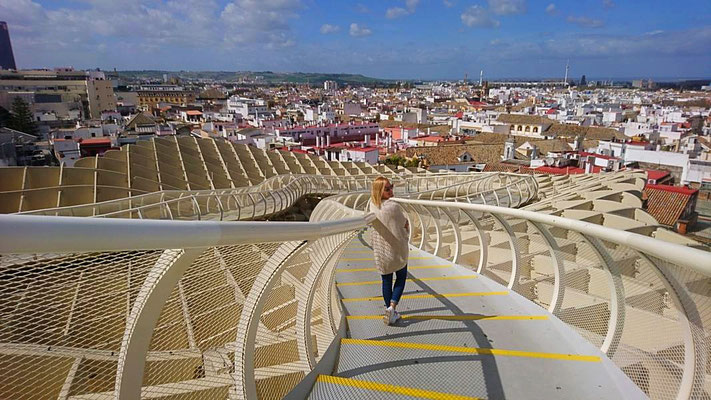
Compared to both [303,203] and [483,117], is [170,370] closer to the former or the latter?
[303,203]

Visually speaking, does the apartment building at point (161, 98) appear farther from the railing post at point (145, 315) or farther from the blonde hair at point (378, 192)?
the railing post at point (145, 315)

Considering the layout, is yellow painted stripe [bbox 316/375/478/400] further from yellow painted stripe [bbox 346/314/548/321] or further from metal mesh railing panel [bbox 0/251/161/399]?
metal mesh railing panel [bbox 0/251/161/399]

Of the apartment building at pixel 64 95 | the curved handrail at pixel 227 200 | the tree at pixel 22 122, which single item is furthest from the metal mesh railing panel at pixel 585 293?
Answer: the apartment building at pixel 64 95

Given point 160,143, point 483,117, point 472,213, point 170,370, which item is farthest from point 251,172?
point 483,117

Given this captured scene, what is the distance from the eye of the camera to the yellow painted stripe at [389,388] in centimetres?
220

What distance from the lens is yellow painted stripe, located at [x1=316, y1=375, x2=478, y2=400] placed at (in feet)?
7.22

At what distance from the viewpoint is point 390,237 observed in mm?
3330

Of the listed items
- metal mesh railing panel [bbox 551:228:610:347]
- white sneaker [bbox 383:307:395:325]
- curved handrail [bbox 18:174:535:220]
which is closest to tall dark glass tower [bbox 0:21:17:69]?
curved handrail [bbox 18:174:535:220]

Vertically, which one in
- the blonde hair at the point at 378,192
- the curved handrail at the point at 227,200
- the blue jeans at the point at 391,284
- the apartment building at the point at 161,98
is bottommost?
the curved handrail at the point at 227,200

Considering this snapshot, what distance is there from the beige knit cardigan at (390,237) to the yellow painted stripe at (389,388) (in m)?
1.13

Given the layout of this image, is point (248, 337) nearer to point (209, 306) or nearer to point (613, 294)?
point (209, 306)

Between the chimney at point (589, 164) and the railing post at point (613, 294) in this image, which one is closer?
the railing post at point (613, 294)

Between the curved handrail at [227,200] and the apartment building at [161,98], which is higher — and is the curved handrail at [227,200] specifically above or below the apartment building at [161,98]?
below

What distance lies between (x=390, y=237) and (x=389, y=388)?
131 centimetres
